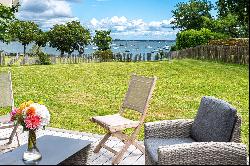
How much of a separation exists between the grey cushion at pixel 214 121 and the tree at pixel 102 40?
5475 centimetres

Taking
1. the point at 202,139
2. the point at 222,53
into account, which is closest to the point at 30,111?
the point at 202,139

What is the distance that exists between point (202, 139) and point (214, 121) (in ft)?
1.01

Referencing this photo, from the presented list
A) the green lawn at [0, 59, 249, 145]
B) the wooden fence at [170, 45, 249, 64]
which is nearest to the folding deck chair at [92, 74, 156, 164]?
the green lawn at [0, 59, 249, 145]

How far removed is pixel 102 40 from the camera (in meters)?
59.8

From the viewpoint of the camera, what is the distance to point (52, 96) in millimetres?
11820

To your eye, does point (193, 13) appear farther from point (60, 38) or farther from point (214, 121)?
point (214, 121)

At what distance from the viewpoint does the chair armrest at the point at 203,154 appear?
391 centimetres

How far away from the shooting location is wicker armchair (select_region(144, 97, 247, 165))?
3.93 metres

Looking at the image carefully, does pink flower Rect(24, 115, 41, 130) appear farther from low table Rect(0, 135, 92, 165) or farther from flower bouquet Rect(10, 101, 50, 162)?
low table Rect(0, 135, 92, 165)

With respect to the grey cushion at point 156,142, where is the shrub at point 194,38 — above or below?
above

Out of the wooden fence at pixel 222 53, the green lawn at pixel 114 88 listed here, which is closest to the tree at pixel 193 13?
the wooden fence at pixel 222 53

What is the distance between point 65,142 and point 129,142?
100 cm

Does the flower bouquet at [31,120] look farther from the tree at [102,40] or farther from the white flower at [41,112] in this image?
the tree at [102,40]

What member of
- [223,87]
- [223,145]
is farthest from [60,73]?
[223,145]
